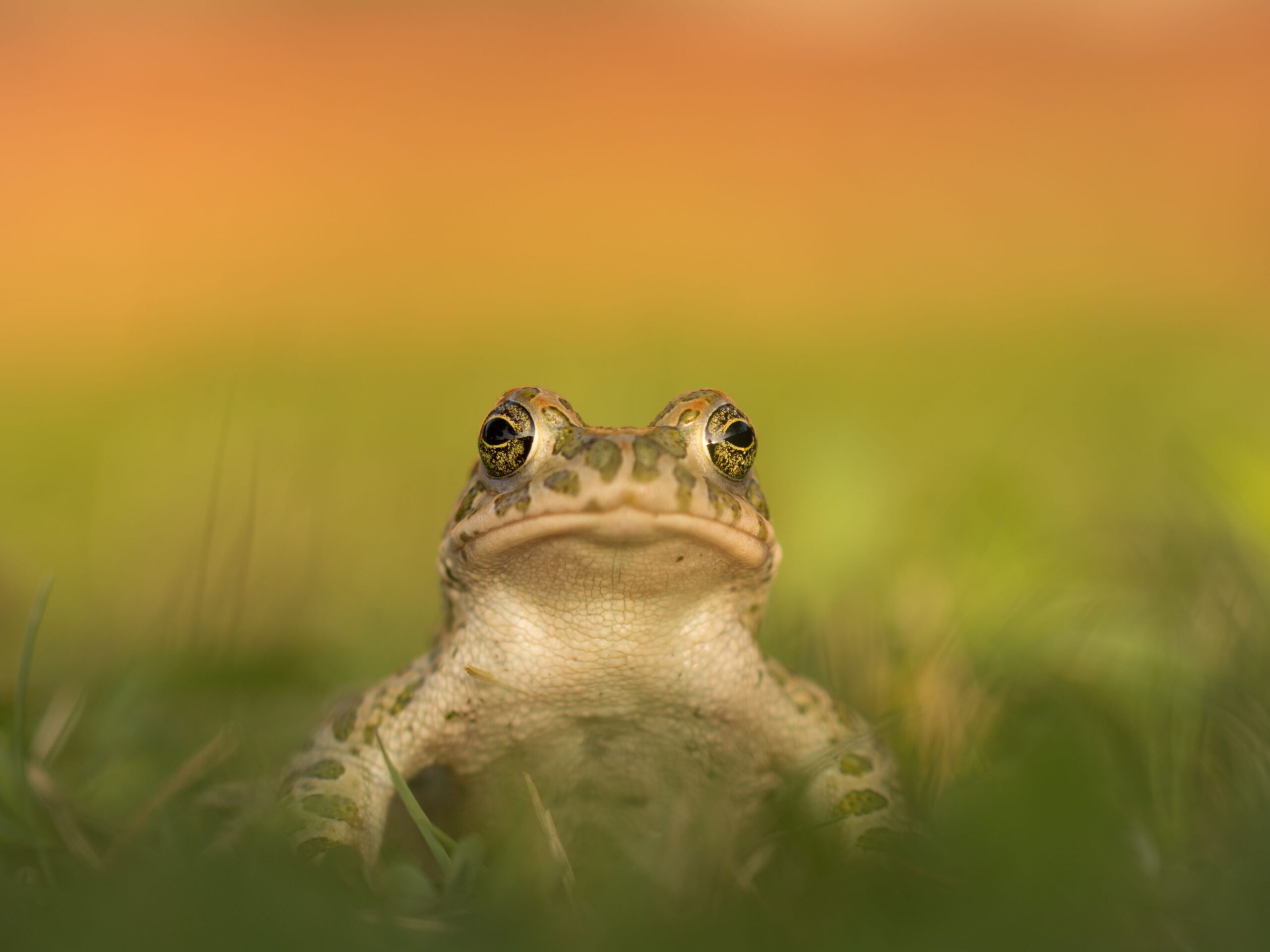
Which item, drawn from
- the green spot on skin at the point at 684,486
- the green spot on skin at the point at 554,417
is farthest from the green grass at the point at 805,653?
the green spot on skin at the point at 554,417

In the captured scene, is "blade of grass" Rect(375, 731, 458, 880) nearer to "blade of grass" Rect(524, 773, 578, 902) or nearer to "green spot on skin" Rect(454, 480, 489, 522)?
"blade of grass" Rect(524, 773, 578, 902)

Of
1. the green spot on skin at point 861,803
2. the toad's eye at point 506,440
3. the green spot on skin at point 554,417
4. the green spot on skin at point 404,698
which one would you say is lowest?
the green spot on skin at point 861,803

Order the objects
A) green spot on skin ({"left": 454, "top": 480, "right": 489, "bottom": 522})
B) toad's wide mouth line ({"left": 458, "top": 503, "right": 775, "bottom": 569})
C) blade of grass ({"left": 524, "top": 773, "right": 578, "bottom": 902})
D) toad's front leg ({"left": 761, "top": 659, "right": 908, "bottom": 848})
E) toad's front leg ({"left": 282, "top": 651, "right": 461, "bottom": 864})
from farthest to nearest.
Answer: green spot on skin ({"left": 454, "top": 480, "right": 489, "bottom": 522}) < toad's front leg ({"left": 282, "top": 651, "right": 461, "bottom": 864}) < toad's front leg ({"left": 761, "top": 659, "right": 908, "bottom": 848}) < toad's wide mouth line ({"left": 458, "top": 503, "right": 775, "bottom": 569}) < blade of grass ({"left": 524, "top": 773, "right": 578, "bottom": 902})

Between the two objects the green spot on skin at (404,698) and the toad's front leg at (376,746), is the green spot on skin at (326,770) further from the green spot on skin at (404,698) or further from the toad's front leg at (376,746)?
the green spot on skin at (404,698)

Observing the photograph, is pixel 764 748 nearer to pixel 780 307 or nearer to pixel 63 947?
pixel 63 947

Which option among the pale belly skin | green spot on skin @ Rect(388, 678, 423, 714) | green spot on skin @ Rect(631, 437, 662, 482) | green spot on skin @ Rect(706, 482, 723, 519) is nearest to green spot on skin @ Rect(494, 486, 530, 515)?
A: the pale belly skin

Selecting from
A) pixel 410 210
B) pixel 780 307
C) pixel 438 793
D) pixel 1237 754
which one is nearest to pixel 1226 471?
pixel 1237 754

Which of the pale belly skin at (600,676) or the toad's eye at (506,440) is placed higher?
the toad's eye at (506,440)
